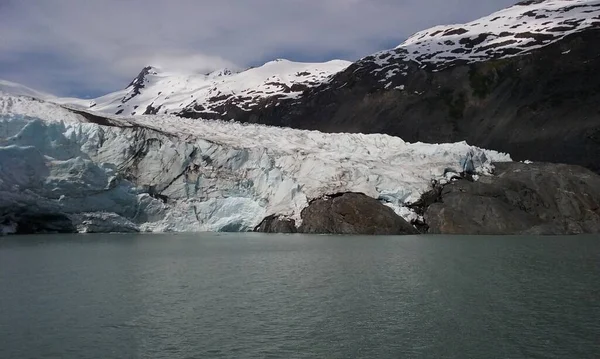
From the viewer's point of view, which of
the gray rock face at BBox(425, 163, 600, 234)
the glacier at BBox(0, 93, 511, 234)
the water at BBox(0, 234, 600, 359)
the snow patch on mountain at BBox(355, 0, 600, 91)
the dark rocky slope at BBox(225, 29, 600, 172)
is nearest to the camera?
the water at BBox(0, 234, 600, 359)

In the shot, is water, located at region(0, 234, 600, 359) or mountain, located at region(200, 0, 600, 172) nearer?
water, located at region(0, 234, 600, 359)

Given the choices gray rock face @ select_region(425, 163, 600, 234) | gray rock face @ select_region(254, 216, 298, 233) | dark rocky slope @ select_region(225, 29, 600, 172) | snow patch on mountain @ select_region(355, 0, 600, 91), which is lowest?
gray rock face @ select_region(254, 216, 298, 233)

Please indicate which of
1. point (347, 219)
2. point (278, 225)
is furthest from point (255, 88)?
point (347, 219)

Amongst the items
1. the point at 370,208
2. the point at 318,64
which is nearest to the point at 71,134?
the point at 370,208

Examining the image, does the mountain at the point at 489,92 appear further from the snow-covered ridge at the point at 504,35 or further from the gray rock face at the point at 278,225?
the gray rock face at the point at 278,225

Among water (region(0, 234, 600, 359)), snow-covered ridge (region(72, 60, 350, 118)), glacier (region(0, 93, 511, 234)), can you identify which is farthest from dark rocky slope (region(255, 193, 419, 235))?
snow-covered ridge (region(72, 60, 350, 118))

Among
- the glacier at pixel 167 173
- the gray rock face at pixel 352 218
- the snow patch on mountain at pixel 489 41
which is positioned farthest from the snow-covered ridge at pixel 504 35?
the gray rock face at pixel 352 218

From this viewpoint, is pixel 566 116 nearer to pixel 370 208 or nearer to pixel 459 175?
pixel 459 175

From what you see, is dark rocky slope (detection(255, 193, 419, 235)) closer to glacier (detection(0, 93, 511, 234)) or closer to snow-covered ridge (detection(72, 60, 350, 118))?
glacier (detection(0, 93, 511, 234))
